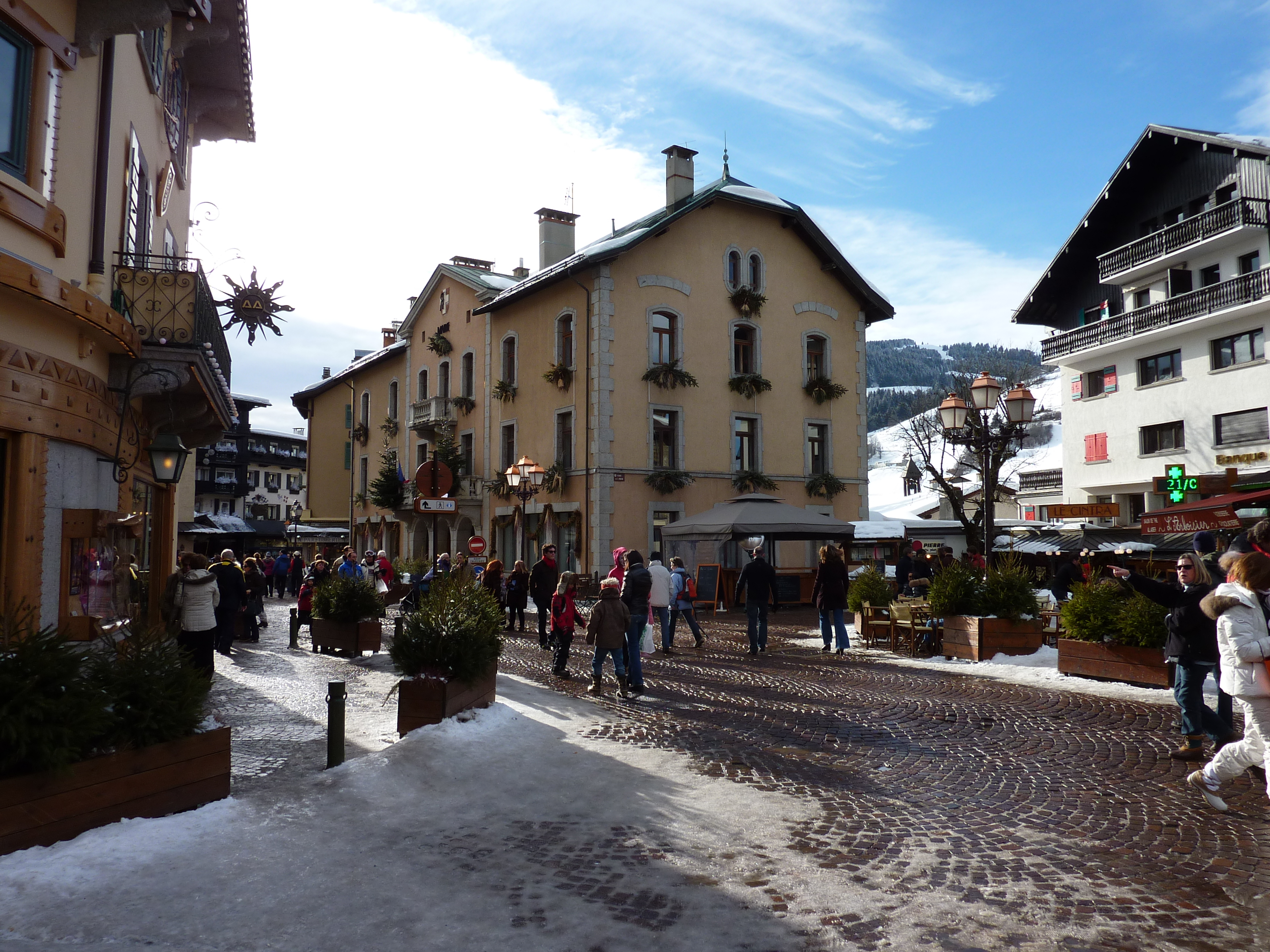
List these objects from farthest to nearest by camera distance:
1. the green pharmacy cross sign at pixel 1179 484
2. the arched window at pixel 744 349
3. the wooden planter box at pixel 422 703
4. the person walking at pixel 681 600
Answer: the arched window at pixel 744 349 → the green pharmacy cross sign at pixel 1179 484 → the person walking at pixel 681 600 → the wooden planter box at pixel 422 703

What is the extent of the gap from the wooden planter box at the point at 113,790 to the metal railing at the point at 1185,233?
29.2 metres

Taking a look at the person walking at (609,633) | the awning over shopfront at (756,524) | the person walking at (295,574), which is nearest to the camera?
the person walking at (609,633)

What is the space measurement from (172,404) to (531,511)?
18489mm

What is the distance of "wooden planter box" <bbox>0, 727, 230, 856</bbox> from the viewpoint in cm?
486

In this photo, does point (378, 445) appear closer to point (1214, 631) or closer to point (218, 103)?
point (218, 103)

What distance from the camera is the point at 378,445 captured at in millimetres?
43906

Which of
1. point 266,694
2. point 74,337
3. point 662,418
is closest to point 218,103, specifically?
point 74,337

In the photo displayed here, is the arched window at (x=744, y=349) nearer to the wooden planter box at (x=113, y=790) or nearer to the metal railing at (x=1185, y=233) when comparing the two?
the metal railing at (x=1185, y=233)

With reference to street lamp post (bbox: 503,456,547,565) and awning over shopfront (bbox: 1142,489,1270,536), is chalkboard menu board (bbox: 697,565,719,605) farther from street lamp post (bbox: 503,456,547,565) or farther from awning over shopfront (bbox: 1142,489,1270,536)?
awning over shopfront (bbox: 1142,489,1270,536)

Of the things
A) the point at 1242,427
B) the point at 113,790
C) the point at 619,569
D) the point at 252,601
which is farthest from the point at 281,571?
the point at 1242,427

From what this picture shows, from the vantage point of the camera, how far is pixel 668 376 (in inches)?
1107

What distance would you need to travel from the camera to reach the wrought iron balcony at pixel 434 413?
36094 millimetres

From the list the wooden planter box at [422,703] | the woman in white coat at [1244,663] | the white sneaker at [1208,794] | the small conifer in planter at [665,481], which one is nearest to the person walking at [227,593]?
the wooden planter box at [422,703]

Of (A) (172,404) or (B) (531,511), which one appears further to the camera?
(B) (531,511)
